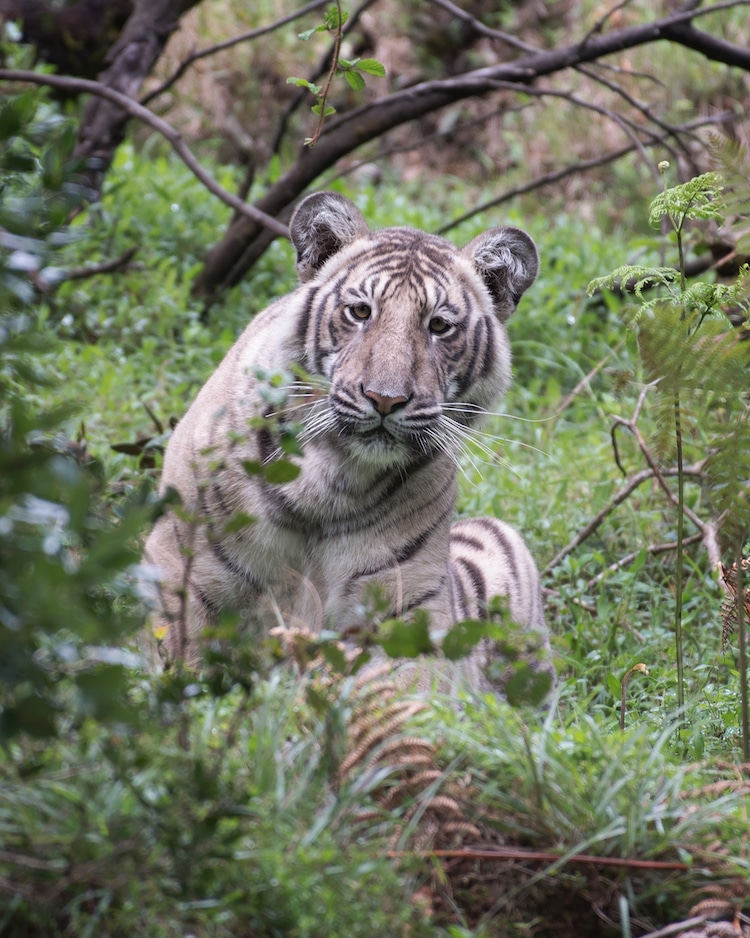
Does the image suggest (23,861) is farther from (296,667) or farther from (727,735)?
(727,735)

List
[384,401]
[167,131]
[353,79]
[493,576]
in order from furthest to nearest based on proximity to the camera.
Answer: [167,131] → [493,576] → [384,401] → [353,79]

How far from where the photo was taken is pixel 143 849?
79.7 inches

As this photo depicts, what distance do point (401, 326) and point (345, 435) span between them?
438mm

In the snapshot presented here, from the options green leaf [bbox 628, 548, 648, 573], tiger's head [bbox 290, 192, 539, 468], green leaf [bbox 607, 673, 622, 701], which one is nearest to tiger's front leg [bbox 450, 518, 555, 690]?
green leaf [bbox 607, 673, 622, 701]

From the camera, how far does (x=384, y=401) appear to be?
12.3ft

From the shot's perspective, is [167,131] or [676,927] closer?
[676,927]

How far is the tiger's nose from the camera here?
12.3 ft

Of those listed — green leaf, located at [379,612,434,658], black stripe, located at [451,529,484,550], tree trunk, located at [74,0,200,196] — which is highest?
tree trunk, located at [74,0,200,196]

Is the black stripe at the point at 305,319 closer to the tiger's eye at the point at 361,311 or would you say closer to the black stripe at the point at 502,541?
the tiger's eye at the point at 361,311

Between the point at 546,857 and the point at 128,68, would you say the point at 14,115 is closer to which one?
the point at 546,857

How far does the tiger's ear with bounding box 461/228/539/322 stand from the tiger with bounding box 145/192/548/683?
0.4 inches

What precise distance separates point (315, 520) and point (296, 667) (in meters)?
1.38

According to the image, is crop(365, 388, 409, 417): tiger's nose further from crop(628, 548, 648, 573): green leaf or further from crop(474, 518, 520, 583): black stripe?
crop(628, 548, 648, 573): green leaf

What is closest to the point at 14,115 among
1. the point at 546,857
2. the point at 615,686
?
the point at 546,857
